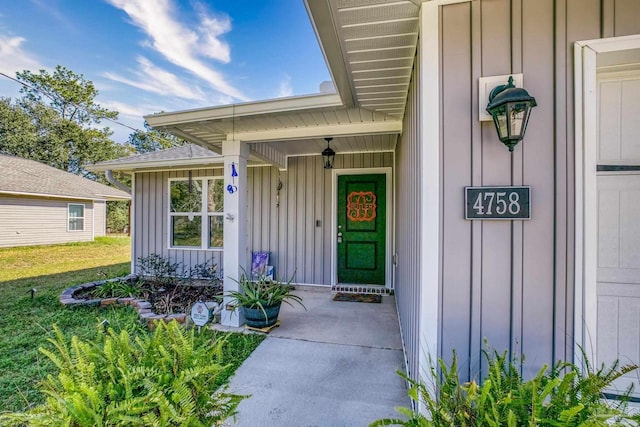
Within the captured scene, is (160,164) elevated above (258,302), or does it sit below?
above

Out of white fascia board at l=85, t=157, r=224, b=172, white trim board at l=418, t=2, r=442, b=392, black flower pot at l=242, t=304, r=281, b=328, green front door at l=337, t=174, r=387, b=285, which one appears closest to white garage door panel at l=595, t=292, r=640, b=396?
white trim board at l=418, t=2, r=442, b=392

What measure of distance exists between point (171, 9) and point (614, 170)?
9.22 metres

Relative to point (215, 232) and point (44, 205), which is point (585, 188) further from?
point (44, 205)

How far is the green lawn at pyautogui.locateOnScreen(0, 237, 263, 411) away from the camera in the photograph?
90.8 inches

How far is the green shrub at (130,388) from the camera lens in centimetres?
99

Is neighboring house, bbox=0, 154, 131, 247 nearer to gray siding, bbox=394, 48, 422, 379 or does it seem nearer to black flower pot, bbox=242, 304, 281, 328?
black flower pot, bbox=242, 304, 281, 328

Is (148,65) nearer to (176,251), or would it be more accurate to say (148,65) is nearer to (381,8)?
(176,251)

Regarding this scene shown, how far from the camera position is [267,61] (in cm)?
923

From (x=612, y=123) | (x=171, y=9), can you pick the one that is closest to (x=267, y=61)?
(x=171, y=9)

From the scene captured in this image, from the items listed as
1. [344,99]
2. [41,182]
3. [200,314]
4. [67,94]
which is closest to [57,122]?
[67,94]

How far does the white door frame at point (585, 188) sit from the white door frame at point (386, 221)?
11.5ft

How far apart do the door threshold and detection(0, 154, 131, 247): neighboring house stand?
38.7 ft

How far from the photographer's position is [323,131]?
3283mm

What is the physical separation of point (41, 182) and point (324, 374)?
14147 millimetres
